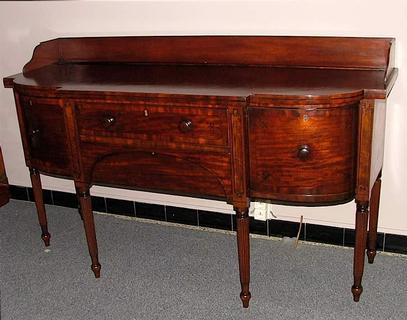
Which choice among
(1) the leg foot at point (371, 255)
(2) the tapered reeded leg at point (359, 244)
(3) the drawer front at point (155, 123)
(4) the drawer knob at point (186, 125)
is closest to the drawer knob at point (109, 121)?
(3) the drawer front at point (155, 123)

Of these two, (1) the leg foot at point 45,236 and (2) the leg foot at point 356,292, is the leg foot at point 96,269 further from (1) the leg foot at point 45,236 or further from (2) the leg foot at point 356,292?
(2) the leg foot at point 356,292

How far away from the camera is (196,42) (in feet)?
7.37

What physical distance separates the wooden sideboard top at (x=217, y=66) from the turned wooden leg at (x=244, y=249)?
45 cm

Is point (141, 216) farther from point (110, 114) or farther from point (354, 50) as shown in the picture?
point (354, 50)

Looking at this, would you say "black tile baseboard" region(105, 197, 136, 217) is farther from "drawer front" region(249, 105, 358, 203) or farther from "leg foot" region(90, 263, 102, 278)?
"drawer front" region(249, 105, 358, 203)

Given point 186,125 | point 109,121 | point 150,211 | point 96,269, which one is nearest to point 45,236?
point 96,269

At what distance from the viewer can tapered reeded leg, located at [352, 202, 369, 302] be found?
186cm

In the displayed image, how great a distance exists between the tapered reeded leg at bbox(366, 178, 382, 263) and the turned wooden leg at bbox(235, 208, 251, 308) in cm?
59

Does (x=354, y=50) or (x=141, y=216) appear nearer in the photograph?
(x=354, y=50)

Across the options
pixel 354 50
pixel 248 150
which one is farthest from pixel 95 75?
pixel 354 50

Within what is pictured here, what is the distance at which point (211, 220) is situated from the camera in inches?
105

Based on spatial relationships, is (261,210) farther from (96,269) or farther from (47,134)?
(47,134)

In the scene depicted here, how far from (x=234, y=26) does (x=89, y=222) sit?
3.33ft

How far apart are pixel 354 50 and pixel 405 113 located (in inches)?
14.2
